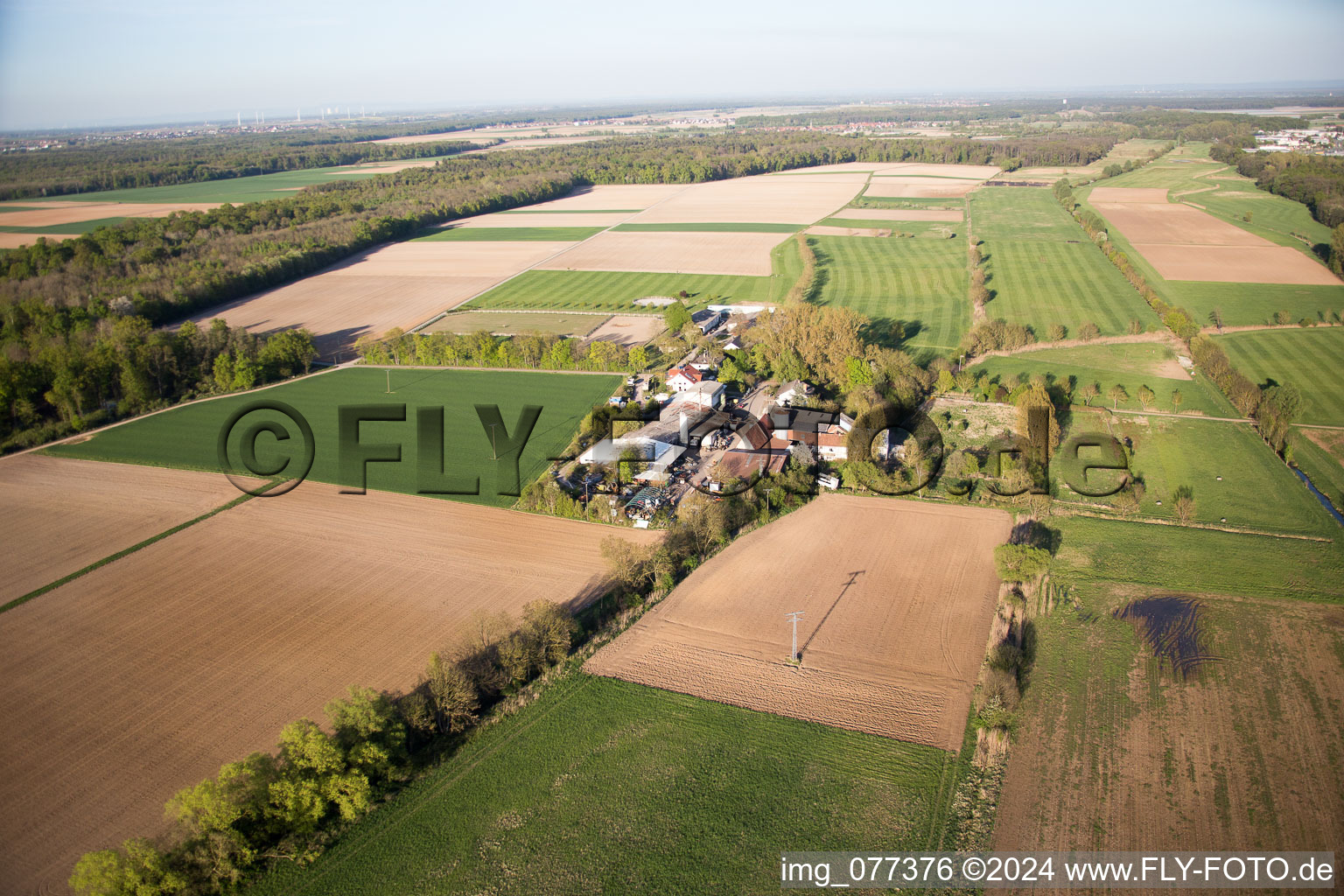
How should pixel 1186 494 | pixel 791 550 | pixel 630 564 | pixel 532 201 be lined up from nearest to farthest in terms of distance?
pixel 630 564 → pixel 791 550 → pixel 1186 494 → pixel 532 201

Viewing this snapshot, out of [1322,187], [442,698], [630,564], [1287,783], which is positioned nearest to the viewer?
[1287,783]

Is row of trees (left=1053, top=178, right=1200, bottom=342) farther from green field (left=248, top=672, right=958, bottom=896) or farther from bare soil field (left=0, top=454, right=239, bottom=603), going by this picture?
bare soil field (left=0, top=454, right=239, bottom=603)

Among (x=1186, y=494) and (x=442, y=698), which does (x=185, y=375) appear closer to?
(x=442, y=698)

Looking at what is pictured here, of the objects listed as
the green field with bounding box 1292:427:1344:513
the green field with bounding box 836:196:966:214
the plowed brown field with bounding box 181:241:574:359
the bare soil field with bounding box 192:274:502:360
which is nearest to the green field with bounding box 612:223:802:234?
the plowed brown field with bounding box 181:241:574:359

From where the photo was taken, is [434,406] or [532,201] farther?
[532,201]

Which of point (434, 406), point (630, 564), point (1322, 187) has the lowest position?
point (630, 564)

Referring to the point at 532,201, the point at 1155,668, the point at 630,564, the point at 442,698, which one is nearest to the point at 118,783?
the point at 442,698

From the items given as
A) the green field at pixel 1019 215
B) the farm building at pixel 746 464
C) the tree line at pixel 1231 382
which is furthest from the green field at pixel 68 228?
the tree line at pixel 1231 382
